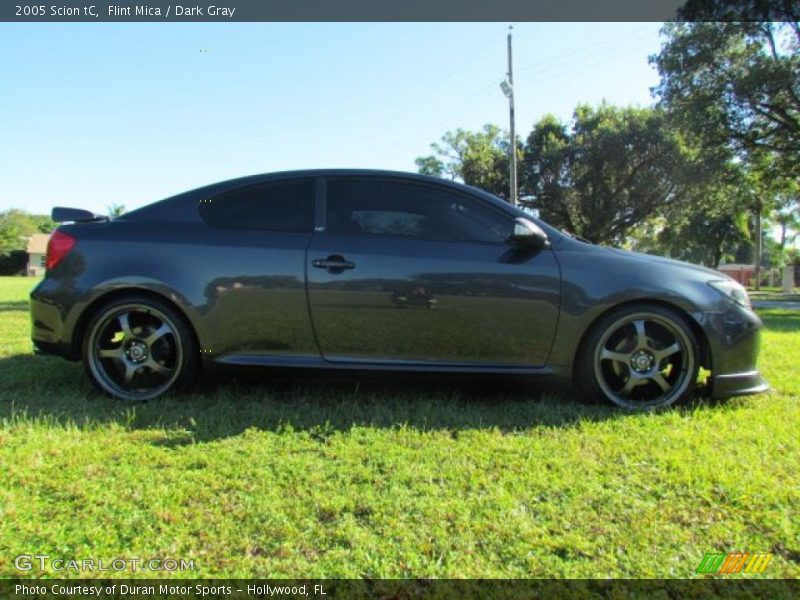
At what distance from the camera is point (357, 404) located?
144 inches

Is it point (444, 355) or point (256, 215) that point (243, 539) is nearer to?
point (444, 355)

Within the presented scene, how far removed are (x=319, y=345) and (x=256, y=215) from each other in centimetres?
97

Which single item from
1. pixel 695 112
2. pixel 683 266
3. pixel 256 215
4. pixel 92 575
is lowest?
pixel 92 575

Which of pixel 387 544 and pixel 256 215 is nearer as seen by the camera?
pixel 387 544

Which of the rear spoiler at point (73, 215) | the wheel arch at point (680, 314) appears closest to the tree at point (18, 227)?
the rear spoiler at point (73, 215)

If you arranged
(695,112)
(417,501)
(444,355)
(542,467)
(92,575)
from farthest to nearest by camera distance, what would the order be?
1. (695,112)
2. (444,355)
3. (542,467)
4. (417,501)
5. (92,575)

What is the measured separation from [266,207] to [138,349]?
123cm

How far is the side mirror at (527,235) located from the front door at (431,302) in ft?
0.21

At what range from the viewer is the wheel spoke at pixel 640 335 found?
12.0 feet

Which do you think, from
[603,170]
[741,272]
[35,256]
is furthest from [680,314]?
[35,256]

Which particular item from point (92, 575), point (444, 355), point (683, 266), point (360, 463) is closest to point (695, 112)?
point (683, 266)

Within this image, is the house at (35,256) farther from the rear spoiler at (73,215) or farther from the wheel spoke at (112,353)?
the wheel spoke at (112,353)

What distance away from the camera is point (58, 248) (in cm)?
382

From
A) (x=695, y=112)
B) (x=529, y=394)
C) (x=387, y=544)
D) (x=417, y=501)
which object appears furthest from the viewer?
(x=695, y=112)
